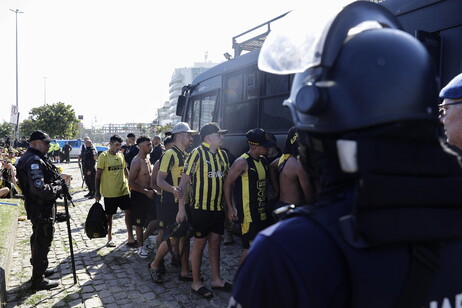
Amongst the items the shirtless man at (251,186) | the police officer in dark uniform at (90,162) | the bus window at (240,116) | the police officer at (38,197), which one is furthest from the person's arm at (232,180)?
the police officer in dark uniform at (90,162)

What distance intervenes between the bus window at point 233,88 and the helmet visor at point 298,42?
4902 mm

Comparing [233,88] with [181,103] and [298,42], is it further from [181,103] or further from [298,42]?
[298,42]

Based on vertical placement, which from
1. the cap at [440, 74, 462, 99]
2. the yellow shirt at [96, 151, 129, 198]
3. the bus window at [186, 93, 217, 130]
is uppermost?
the bus window at [186, 93, 217, 130]

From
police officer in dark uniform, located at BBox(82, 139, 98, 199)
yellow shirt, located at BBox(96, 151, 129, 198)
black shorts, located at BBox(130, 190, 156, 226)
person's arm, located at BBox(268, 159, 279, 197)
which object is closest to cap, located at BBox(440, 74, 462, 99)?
person's arm, located at BBox(268, 159, 279, 197)

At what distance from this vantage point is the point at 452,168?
992mm

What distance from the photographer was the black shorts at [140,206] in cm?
585

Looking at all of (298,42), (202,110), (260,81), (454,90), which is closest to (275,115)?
(260,81)

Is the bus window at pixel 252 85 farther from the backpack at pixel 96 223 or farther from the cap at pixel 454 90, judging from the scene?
the cap at pixel 454 90

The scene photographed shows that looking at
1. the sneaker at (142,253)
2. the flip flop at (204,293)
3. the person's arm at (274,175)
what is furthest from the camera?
the sneaker at (142,253)

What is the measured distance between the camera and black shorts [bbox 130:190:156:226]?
5.85 metres

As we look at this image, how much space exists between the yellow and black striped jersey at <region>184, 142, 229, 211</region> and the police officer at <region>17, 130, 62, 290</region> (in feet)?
5.98

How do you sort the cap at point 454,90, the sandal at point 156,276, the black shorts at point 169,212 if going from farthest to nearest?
the black shorts at point 169,212
the sandal at point 156,276
the cap at point 454,90

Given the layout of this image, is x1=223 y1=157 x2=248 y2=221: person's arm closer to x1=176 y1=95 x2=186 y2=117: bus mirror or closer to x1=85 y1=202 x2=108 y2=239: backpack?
x1=85 y1=202 x2=108 y2=239: backpack

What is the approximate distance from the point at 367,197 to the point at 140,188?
207 inches
